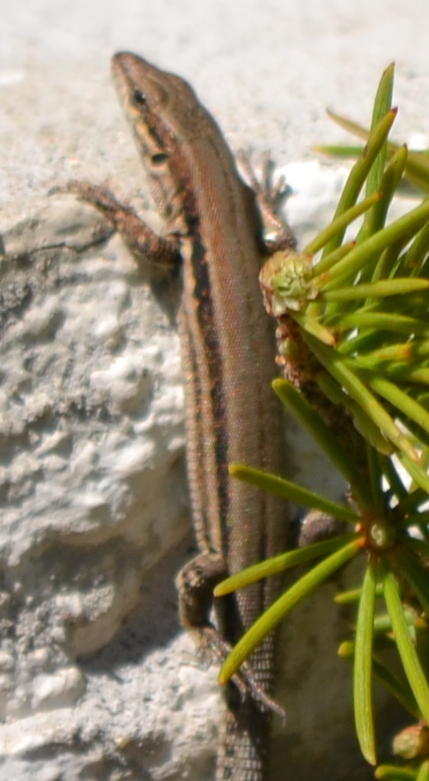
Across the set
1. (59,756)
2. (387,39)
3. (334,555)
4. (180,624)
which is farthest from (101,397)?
(387,39)

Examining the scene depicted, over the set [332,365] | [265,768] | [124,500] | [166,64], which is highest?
[166,64]

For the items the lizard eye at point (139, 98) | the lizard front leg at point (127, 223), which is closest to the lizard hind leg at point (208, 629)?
the lizard front leg at point (127, 223)

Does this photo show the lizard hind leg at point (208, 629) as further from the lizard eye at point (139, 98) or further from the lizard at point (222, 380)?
the lizard eye at point (139, 98)

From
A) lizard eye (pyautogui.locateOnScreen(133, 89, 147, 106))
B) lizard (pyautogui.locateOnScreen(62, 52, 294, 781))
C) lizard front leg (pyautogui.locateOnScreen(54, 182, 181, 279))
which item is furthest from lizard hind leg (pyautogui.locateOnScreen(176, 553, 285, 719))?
lizard eye (pyautogui.locateOnScreen(133, 89, 147, 106))

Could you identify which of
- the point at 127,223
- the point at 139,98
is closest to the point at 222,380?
the point at 127,223

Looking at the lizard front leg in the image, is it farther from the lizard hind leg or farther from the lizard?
the lizard hind leg

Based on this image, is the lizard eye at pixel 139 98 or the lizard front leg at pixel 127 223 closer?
the lizard front leg at pixel 127 223

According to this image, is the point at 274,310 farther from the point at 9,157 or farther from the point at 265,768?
the point at 265,768

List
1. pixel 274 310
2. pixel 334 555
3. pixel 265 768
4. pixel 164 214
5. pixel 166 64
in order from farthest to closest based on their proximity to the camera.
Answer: pixel 166 64, pixel 164 214, pixel 265 768, pixel 334 555, pixel 274 310
